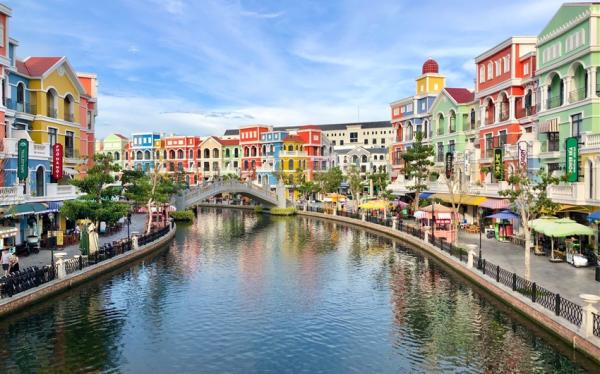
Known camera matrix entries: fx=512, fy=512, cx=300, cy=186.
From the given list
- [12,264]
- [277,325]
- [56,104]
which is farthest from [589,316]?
[56,104]

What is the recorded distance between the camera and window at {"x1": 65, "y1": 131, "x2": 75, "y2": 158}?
1850 inches

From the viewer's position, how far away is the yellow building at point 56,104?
139 feet

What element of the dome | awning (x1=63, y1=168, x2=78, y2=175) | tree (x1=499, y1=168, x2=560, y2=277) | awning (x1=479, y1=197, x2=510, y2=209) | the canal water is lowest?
the canal water

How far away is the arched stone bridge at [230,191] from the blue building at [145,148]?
45.7 m

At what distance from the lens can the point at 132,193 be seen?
48.2 metres

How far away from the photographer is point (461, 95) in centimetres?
5962

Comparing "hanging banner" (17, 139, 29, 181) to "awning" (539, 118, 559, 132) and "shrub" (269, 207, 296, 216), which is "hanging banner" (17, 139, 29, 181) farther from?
"shrub" (269, 207, 296, 216)

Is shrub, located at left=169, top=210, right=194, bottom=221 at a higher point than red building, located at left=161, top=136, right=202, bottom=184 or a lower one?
lower

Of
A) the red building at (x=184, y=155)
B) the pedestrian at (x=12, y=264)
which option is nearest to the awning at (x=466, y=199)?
the pedestrian at (x=12, y=264)

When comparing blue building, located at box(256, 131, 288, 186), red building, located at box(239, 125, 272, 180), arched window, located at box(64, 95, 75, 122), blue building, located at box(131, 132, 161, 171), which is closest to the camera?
arched window, located at box(64, 95, 75, 122)

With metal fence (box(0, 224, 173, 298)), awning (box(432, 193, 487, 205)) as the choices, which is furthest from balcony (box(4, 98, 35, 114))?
awning (box(432, 193, 487, 205))

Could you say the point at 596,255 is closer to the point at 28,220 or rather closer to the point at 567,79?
the point at 567,79

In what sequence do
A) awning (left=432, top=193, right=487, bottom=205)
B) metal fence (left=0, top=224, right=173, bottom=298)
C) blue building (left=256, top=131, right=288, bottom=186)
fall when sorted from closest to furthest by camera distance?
metal fence (left=0, top=224, right=173, bottom=298) → awning (left=432, top=193, right=487, bottom=205) → blue building (left=256, top=131, right=288, bottom=186)

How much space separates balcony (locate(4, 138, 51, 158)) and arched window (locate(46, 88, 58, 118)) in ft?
15.2
